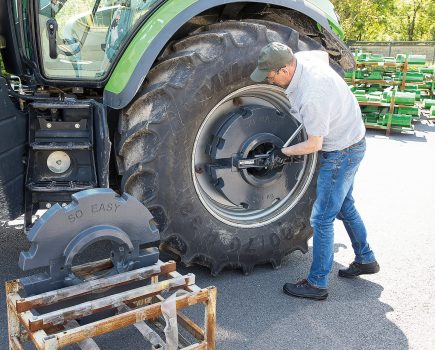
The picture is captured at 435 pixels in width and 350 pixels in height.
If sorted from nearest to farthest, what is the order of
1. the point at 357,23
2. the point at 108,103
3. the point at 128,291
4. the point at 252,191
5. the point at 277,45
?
the point at 128,291, the point at 277,45, the point at 108,103, the point at 252,191, the point at 357,23

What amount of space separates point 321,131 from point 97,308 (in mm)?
1553

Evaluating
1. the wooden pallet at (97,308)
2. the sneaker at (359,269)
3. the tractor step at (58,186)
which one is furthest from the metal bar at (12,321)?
the sneaker at (359,269)

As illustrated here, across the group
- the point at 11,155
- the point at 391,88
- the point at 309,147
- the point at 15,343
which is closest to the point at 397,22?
the point at 391,88

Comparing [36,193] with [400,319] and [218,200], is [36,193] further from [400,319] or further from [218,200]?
[400,319]

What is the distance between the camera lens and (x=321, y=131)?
2.99 m

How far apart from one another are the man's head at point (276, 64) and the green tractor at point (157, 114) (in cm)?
30

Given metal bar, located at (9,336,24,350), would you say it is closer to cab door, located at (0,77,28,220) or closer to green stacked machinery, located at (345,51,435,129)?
cab door, located at (0,77,28,220)

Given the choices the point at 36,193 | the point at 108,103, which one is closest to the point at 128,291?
the point at 36,193

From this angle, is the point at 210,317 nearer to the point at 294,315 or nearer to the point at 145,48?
the point at 294,315

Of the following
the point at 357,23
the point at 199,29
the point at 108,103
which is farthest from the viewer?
the point at 357,23

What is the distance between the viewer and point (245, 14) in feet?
12.0

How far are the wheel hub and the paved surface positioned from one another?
557 millimetres

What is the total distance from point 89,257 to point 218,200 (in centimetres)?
102

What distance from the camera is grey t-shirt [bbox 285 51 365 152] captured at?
2953 mm
